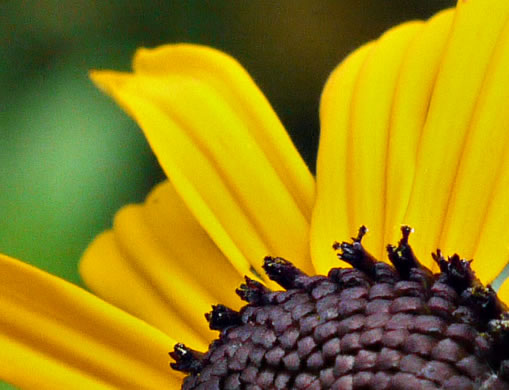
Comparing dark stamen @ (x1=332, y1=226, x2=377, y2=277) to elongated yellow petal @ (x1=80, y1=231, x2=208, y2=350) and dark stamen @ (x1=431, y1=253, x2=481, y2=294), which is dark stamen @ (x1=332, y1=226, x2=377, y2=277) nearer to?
dark stamen @ (x1=431, y1=253, x2=481, y2=294)

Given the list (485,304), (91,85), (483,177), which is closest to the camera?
(485,304)

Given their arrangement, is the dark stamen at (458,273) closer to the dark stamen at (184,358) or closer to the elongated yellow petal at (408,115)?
the elongated yellow petal at (408,115)

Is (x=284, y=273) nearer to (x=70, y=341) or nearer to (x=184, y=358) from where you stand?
(x=184, y=358)

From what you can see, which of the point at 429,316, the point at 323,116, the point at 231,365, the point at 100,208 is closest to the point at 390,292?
the point at 429,316

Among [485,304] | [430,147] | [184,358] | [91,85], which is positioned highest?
[91,85]

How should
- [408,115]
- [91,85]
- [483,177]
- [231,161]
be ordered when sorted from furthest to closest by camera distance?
[91,85], [231,161], [408,115], [483,177]

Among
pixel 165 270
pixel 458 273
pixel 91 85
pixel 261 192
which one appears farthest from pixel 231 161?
pixel 91 85

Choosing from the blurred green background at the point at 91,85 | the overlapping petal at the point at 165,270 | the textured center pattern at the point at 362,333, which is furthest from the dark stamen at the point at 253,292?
the blurred green background at the point at 91,85

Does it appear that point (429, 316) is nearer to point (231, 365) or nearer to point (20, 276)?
point (231, 365)
